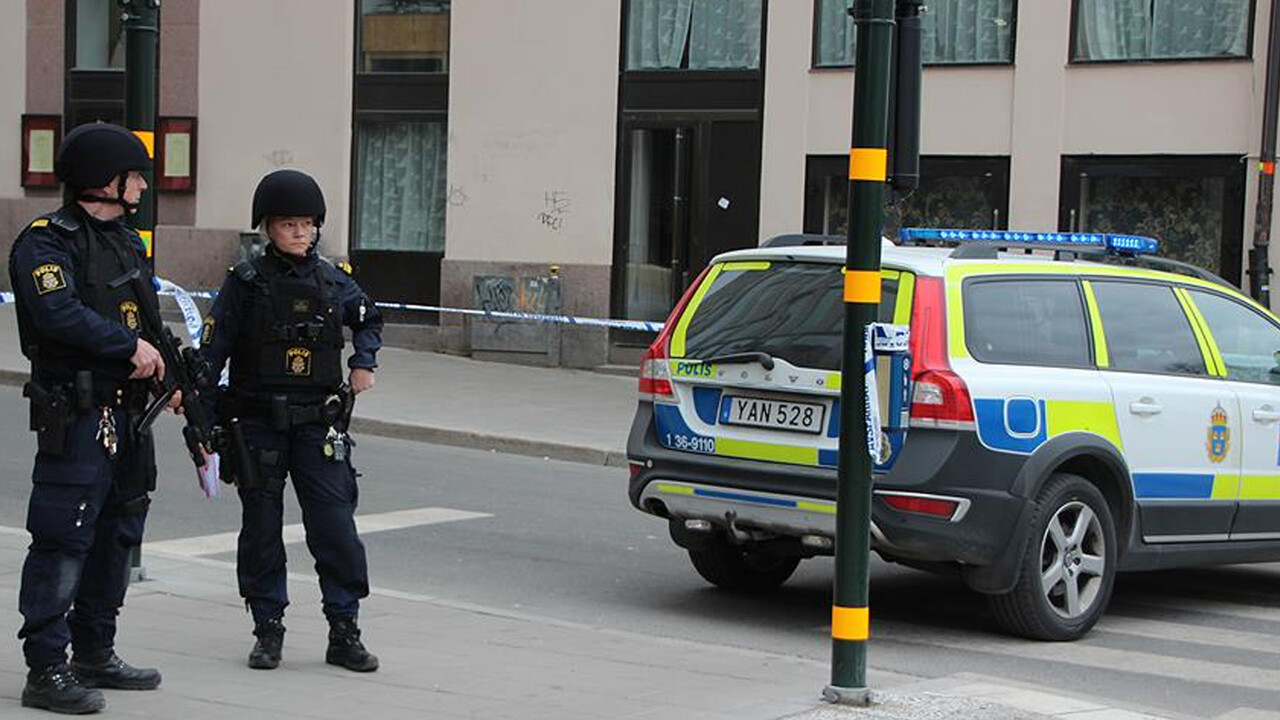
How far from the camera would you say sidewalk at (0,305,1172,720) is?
668 centimetres

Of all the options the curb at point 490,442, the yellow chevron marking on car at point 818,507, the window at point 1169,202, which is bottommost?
the curb at point 490,442

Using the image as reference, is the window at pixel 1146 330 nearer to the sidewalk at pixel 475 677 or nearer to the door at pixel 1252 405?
the door at pixel 1252 405

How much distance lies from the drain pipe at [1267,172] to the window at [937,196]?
2.69 m

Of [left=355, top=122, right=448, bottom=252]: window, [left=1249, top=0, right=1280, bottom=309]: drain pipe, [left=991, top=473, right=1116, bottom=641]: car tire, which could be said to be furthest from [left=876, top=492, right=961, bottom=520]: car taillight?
[left=355, top=122, right=448, bottom=252]: window

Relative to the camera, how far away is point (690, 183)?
21.5 metres

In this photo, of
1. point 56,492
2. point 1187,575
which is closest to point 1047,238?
A: point 1187,575

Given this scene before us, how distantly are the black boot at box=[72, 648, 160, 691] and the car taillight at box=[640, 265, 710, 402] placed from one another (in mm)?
3105

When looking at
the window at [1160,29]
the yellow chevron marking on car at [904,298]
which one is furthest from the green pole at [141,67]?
the window at [1160,29]

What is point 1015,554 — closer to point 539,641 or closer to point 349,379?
point 539,641

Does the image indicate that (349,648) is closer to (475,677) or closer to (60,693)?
(475,677)

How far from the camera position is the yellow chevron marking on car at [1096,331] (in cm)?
898

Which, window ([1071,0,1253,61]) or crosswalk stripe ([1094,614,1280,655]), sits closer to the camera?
crosswalk stripe ([1094,614,1280,655])

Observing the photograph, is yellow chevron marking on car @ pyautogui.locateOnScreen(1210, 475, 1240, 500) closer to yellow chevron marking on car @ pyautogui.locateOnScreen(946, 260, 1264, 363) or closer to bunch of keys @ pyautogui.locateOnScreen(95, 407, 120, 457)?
yellow chevron marking on car @ pyautogui.locateOnScreen(946, 260, 1264, 363)

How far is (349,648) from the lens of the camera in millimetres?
7234
